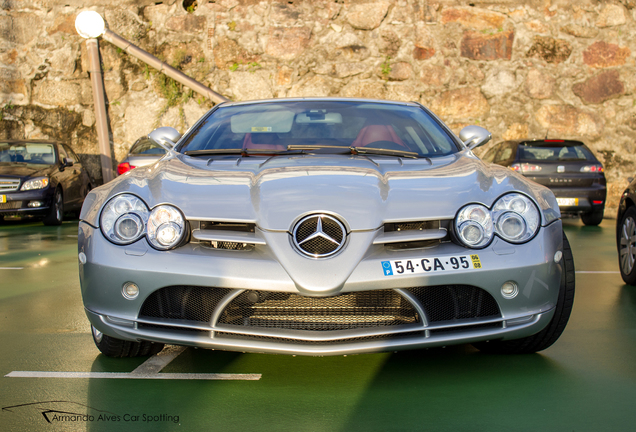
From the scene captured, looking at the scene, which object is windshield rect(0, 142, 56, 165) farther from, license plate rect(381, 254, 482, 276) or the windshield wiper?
license plate rect(381, 254, 482, 276)

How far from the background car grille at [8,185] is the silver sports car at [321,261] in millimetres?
8465

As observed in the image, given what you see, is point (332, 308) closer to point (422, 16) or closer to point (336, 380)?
point (336, 380)

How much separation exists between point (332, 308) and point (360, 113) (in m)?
1.94

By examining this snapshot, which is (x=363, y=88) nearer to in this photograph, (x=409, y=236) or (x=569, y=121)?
(x=569, y=121)

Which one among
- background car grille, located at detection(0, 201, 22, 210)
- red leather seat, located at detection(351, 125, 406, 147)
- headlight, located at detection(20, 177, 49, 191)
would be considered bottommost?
background car grille, located at detection(0, 201, 22, 210)

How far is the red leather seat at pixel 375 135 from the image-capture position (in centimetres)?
385

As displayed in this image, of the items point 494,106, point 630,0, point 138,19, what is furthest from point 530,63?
point 138,19

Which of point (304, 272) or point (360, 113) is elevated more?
point (360, 113)

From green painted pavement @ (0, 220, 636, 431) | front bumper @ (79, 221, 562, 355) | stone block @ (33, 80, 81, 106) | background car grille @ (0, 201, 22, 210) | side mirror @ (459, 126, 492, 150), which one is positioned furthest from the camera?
stone block @ (33, 80, 81, 106)

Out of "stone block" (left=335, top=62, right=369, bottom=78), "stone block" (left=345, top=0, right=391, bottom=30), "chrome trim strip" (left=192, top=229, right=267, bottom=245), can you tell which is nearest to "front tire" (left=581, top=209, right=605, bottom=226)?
"stone block" (left=335, top=62, right=369, bottom=78)

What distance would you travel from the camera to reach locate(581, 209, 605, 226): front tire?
10.7 m

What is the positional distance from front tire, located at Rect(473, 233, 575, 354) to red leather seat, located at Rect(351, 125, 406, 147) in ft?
4.17

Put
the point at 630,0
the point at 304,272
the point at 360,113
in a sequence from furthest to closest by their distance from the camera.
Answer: the point at 630,0 → the point at 360,113 → the point at 304,272

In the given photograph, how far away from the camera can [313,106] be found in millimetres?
4262
